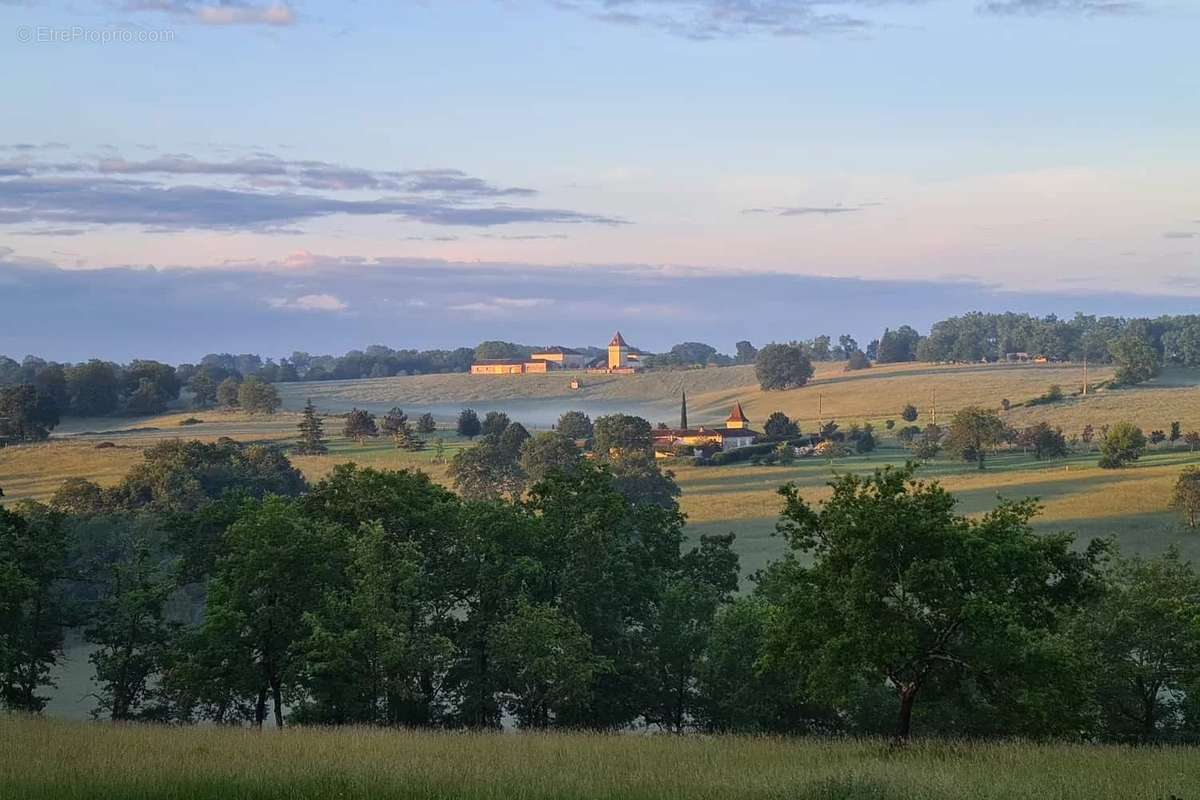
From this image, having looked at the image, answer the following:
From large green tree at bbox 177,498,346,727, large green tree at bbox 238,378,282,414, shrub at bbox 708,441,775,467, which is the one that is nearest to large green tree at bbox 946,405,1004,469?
shrub at bbox 708,441,775,467

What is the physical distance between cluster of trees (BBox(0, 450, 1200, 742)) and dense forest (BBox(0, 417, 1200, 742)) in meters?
0.07

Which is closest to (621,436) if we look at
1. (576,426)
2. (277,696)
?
(576,426)

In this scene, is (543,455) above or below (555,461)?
above

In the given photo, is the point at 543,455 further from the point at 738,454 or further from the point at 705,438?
the point at 705,438

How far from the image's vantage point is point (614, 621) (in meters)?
36.3

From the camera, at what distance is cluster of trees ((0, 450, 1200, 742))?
78.4ft

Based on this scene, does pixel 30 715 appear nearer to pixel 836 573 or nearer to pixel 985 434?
pixel 836 573

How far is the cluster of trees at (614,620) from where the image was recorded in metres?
23.9

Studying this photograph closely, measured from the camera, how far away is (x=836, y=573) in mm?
24453

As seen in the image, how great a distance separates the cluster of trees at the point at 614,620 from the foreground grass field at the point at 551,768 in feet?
7.54

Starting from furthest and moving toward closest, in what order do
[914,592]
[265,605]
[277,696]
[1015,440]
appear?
1. [1015,440]
2. [265,605]
3. [277,696]
4. [914,592]

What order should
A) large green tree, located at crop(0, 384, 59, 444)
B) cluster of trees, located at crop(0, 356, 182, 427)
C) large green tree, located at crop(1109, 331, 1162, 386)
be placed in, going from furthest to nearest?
cluster of trees, located at crop(0, 356, 182, 427), large green tree, located at crop(1109, 331, 1162, 386), large green tree, located at crop(0, 384, 59, 444)

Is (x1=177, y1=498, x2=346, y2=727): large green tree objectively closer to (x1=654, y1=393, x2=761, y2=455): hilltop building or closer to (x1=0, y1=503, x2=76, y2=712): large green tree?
(x1=0, y1=503, x2=76, y2=712): large green tree

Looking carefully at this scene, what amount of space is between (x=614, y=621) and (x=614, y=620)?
4cm
